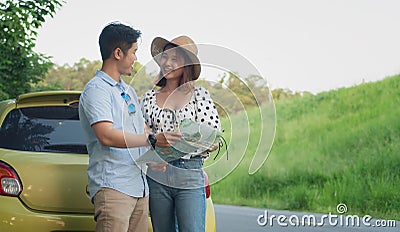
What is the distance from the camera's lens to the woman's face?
14.5 feet

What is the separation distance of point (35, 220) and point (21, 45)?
7.41 m

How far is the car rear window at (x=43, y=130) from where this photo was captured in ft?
16.6

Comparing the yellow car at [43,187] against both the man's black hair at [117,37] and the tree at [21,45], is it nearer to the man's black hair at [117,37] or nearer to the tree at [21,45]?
the man's black hair at [117,37]

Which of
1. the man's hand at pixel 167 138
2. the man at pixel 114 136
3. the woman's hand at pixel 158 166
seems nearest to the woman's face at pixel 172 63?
the man at pixel 114 136

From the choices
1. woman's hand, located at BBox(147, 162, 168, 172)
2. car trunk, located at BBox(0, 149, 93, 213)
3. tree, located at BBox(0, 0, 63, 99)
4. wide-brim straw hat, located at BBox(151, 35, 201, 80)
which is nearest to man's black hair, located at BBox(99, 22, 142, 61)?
wide-brim straw hat, located at BBox(151, 35, 201, 80)

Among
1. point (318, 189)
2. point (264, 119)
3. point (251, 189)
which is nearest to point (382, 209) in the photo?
point (318, 189)

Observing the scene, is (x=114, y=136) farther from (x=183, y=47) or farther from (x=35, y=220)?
(x=35, y=220)

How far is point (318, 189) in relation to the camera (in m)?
17.2

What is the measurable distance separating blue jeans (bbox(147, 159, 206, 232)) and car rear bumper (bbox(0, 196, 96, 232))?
541mm

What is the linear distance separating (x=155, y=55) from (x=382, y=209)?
393 inches

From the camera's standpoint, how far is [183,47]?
14.4ft

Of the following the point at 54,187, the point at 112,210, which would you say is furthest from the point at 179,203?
the point at 54,187

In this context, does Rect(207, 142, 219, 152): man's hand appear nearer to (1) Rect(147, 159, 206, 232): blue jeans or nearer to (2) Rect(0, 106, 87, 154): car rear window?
(1) Rect(147, 159, 206, 232): blue jeans

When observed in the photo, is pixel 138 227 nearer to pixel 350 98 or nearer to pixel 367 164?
pixel 367 164
